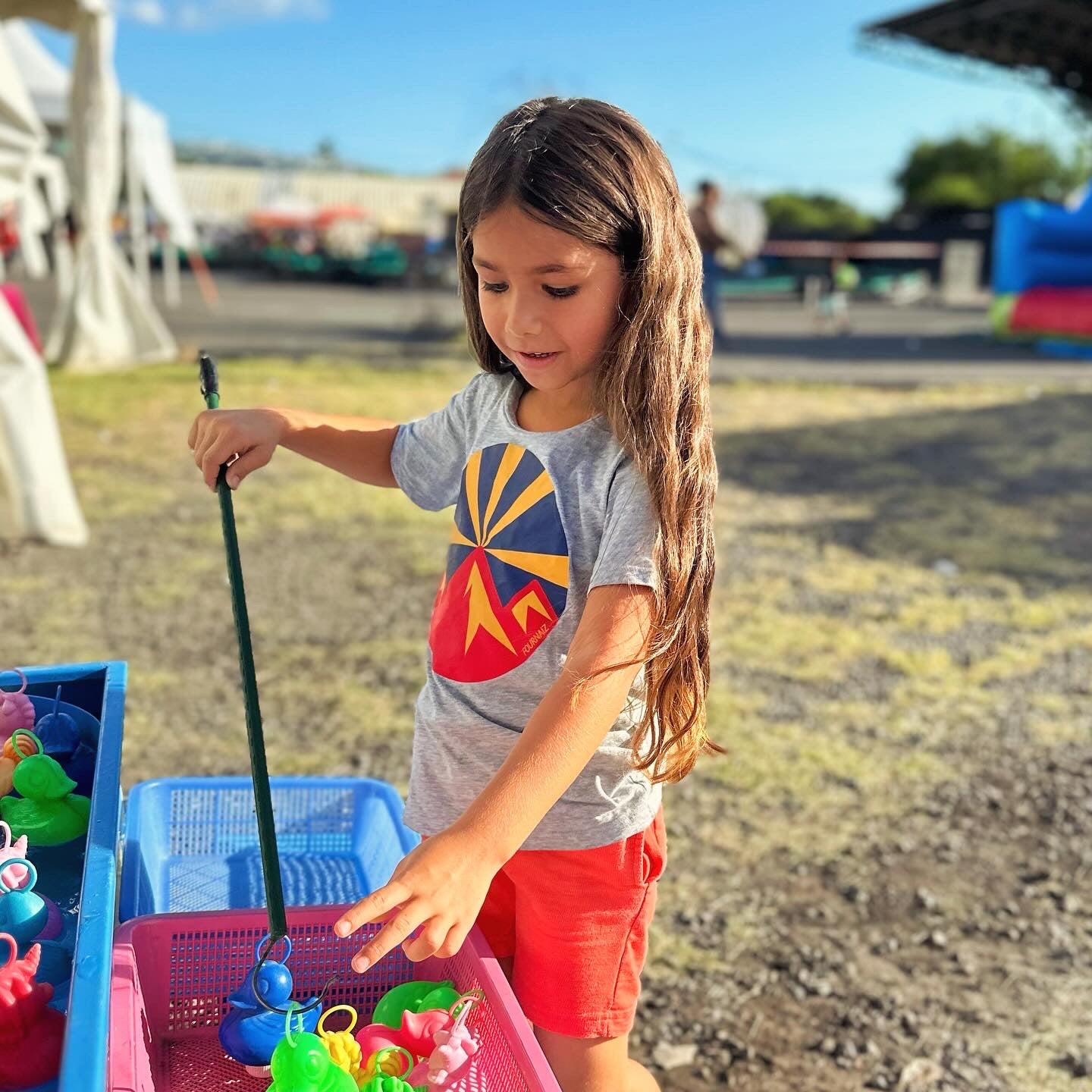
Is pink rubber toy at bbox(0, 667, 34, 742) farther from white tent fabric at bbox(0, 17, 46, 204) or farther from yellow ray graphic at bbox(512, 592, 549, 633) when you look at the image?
white tent fabric at bbox(0, 17, 46, 204)

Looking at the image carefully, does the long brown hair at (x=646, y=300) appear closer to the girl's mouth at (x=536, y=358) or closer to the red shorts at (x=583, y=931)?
the girl's mouth at (x=536, y=358)

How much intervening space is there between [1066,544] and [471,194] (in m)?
4.62

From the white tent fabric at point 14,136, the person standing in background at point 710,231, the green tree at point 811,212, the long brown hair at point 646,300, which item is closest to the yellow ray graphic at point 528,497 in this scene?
the long brown hair at point 646,300

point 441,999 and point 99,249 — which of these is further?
point 99,249

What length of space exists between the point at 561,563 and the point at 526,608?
80mm

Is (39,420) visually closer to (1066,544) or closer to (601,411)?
(601,411)

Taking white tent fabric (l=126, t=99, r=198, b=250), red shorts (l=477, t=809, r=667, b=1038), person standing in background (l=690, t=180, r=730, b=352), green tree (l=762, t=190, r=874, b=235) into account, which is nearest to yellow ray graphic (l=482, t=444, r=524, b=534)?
red shorts (l=477, t=809, r=667, b=1038)

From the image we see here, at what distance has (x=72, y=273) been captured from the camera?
10.2 meters

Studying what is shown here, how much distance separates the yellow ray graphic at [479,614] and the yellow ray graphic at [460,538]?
0.14 ft

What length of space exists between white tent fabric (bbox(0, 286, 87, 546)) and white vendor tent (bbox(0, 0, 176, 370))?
152 inches

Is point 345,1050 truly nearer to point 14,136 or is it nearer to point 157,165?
point 14,136

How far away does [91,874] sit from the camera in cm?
125

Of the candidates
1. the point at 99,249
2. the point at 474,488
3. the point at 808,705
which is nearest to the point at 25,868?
the point at 474,488

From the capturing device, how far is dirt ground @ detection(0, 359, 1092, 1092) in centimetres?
224
